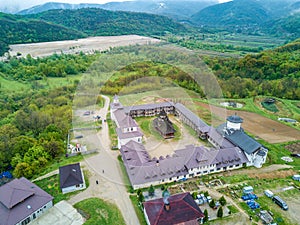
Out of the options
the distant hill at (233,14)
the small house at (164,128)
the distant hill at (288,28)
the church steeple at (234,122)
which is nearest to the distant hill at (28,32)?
the small house at (164,128)

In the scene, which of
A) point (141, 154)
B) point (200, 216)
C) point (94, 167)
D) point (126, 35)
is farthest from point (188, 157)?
point (126, 35)

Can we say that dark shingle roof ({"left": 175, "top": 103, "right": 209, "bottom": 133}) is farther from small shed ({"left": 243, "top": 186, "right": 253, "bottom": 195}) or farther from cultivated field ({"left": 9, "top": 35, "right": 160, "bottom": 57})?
cultivated field ({"left": 9, "top": 35, "right": 160, "bottom": 57})

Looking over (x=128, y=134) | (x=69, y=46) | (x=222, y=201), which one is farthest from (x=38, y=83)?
(x=222, y=201)

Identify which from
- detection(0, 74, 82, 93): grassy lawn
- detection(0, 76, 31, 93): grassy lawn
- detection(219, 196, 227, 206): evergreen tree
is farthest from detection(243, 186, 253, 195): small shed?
detection(0, 76, 31, 93): grassy lawn

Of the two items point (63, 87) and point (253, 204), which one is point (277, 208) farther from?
point (63, 87)

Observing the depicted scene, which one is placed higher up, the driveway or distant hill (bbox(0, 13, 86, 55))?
distant hill (bbox(0, 13, 86, 55))

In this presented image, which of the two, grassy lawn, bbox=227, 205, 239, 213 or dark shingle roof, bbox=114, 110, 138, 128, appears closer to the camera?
grassy lawn, bbox=227, 205, 239, 213
